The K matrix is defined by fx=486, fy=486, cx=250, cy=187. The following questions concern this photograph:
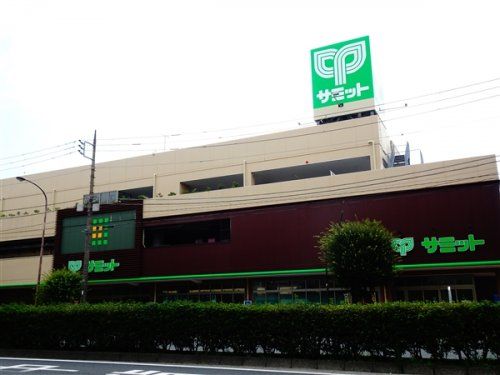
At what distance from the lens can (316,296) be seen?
2858 centimetres

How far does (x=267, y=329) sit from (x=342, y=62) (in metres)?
23.5

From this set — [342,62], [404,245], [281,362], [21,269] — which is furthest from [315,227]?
[21,269]

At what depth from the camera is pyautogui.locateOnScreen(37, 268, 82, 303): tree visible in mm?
26719

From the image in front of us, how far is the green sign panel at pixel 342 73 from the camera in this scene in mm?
32875

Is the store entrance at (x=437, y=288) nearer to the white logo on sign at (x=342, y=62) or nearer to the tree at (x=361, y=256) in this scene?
the tree at (x=361, y=256)

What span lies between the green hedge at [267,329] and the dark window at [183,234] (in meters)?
15.4

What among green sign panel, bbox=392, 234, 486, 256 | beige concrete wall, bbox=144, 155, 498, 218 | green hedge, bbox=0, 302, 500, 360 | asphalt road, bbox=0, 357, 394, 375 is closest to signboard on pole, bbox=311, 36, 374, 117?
beige concrete wall, bbox=144, 155, 498, 218

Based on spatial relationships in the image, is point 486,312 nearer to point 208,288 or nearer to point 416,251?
point 416,251

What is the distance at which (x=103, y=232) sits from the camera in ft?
115

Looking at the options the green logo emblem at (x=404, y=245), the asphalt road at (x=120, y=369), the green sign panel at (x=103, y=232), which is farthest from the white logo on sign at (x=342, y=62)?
the asphalt road at (x=120, y=369)

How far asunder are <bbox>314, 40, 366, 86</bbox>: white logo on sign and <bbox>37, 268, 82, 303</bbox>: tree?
21.2 meters

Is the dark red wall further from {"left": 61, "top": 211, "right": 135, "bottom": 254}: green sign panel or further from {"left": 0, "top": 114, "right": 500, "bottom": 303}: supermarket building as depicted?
{"left": 61, "top": 211, "right": 135, "bottom": 254}: green sign panel

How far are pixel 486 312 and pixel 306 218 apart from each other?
16.1 metres

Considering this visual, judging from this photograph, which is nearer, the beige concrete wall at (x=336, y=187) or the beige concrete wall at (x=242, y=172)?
the beige concrete wall at (x=336, y=187)
